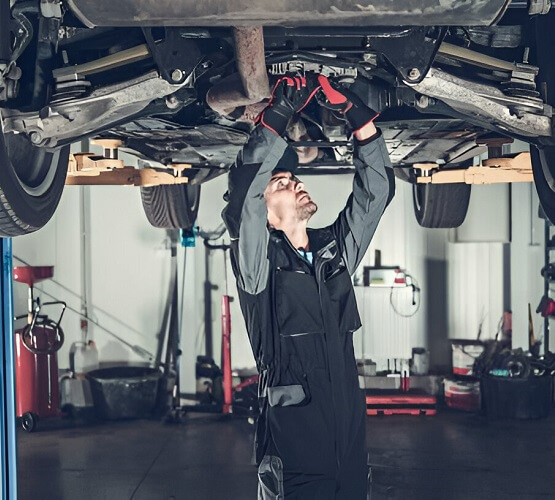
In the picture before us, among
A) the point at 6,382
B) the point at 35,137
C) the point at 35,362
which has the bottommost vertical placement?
the point at 35,362

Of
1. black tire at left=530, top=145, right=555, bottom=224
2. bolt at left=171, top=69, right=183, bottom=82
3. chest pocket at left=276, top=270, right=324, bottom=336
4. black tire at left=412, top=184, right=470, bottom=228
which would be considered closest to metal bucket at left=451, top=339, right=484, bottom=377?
black tire at left=412, top=184, right=470, bottom=228

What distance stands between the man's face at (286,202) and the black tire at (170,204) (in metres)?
2.29

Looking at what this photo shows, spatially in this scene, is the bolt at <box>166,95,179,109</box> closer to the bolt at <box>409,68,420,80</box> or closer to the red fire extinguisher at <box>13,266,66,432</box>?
the bolt at <box>409,68,420,80</box>

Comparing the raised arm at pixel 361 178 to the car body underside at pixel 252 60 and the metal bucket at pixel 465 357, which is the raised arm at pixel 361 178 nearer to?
the car body underside at pixel 252 60

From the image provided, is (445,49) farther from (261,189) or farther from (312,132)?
(312,132)

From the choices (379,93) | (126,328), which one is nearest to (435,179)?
(379,93)

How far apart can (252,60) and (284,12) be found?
257mm

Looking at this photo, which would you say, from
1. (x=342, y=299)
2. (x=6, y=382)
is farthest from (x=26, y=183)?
(x=6, y=382)

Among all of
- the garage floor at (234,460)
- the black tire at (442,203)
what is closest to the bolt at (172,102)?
the black tire at (442,203)

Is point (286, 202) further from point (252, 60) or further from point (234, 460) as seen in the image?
point (234, 460)

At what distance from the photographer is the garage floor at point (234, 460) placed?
434 cm

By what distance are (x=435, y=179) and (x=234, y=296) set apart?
3.20 m

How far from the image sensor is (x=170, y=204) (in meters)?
4.60

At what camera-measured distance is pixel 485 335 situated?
673 centimetres
